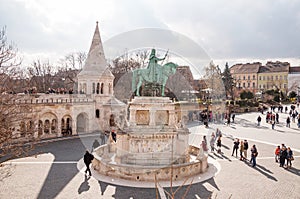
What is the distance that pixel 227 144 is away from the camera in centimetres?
1669

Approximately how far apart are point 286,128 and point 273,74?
4979cm

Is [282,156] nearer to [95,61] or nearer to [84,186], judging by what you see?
[84,186]

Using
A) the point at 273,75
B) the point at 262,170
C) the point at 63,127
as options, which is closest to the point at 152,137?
the point at 262,170

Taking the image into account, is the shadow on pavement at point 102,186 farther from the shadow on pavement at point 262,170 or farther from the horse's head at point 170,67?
the shadow on pavement at point 262,170

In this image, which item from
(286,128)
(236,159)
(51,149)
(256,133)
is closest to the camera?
(236,159)

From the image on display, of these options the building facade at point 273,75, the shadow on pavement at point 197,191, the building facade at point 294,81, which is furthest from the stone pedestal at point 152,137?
the building facade at point 273,75

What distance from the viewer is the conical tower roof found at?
24933 millimetres

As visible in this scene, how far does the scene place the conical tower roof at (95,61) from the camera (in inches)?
982

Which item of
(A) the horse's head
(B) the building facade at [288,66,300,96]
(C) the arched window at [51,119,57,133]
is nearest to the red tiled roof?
(B) the building facade at [288,66,300,96]

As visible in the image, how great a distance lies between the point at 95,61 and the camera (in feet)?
82.9

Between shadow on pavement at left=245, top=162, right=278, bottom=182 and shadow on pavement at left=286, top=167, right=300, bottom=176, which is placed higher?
shadow on pavement at left=286, top=167, right=300, bottom=176

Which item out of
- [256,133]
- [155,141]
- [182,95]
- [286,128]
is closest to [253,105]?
[182,95]

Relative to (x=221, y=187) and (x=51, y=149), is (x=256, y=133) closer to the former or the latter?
(x=221, y=187)

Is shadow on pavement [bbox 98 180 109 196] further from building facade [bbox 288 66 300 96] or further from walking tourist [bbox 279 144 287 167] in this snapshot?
building facade [bbox 288 66 300 96]
